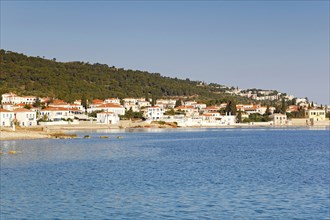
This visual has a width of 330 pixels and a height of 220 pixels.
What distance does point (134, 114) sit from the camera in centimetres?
11138

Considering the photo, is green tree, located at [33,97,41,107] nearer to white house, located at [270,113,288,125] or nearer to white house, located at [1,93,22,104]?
white house, located at [1,93,22,104]

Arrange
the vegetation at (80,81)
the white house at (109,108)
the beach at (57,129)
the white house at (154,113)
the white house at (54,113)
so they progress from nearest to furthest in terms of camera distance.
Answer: the beach at (57,129)
the white house at (54,113)
the white house at (109,108)
the white house at (154,113)
the vegetation at (80,81)

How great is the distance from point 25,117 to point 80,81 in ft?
202

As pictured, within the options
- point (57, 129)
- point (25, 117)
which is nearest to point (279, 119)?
point (57, 129)

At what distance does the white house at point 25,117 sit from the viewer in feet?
270

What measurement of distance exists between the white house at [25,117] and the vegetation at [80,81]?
27.2 meters

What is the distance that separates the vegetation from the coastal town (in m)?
5.64

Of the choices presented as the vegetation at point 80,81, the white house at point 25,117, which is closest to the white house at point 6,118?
the white house at point 25,117

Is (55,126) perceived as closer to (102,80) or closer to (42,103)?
(42,103)

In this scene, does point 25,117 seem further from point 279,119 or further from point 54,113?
point 279,119

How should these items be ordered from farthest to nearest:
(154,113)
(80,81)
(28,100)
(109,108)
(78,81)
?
1. (80,81)
2. (78,81)
3. (154,113)
4. (28,100)
5. (109,108)

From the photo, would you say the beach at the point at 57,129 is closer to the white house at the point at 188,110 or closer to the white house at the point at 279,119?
the white house at the point at 279,119

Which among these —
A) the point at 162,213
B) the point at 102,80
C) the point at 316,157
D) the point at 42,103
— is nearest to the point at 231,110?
the point at 42,103

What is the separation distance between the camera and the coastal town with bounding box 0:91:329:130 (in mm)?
89312
